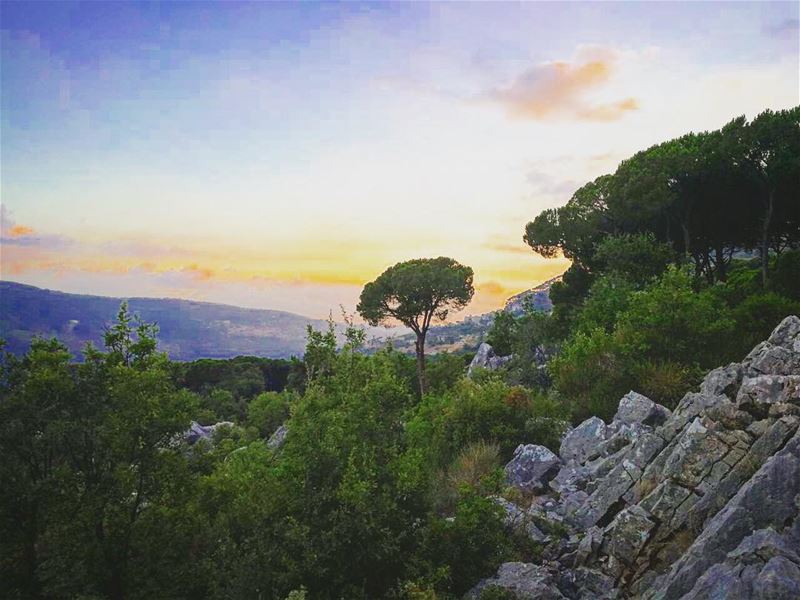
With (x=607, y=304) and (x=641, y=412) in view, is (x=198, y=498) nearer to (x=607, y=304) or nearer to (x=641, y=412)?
(x=641, y=412)

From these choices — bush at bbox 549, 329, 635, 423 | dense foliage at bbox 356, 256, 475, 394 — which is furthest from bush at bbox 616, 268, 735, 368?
dense foliage at bbox 356, 256, 475, 394

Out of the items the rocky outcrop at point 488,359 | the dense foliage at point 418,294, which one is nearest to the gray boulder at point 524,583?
the rocky outcrop at point 488,359

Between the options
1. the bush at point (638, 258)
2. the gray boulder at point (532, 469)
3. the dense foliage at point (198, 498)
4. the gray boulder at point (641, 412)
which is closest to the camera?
the dense foliage at point (198, 498)

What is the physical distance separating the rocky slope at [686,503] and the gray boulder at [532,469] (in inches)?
1.7

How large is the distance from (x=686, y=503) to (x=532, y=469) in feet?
21.5

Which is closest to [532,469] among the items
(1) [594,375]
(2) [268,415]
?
(1) [594,375]

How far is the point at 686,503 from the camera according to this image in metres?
11.0

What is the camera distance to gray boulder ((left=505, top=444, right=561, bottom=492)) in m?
16.7

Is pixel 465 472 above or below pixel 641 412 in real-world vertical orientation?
below

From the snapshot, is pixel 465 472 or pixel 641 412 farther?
pixel 465 472

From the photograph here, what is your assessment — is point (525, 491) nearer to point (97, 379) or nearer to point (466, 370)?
point (97, 379)

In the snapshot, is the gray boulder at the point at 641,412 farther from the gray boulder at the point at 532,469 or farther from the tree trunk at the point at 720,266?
the tree trunk at the point at 720,266

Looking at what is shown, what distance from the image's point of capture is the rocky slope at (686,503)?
319 inches

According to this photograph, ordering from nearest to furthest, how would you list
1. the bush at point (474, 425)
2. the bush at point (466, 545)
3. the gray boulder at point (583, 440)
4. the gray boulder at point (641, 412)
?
the bush at point (466, 545) → the gray boulder at point (641, 412) → the gray boulder at point (583, 440) → the bush at point (474, 425)
